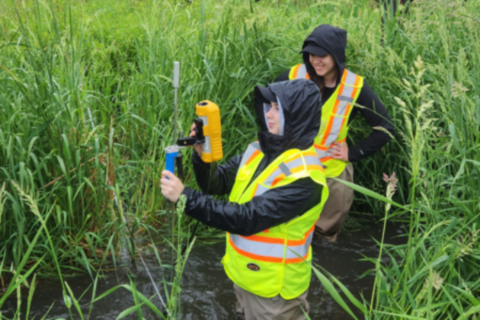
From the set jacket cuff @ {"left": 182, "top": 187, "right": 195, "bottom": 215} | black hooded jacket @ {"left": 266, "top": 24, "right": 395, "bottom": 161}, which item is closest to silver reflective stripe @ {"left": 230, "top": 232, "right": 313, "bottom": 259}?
jacket cuff @ {"left": 182, "top": 187, "right": 195, "bottom": 215}

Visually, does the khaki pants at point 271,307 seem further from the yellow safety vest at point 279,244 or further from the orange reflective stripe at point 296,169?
the orange reflective stripe at point 296,169

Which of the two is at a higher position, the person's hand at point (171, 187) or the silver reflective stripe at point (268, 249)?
the person's hand at point (171, 187)

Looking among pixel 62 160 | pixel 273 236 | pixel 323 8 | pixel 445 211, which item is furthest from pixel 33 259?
pixel 323 8

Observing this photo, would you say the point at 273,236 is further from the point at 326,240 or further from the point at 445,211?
the point at 326,240

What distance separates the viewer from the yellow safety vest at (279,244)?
7.55 ft

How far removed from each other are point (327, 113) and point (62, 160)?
1869 millimetres

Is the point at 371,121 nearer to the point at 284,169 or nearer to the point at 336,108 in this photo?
the point at 336,108

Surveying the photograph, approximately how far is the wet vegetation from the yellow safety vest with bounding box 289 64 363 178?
13.7 inches

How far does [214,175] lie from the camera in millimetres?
2613

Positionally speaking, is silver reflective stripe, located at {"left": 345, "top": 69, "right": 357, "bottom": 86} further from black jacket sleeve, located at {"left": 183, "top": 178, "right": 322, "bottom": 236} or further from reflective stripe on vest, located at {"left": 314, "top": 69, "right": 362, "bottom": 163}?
black jacket sleeve, located at {"left": 183, "top": 178, "right": 322, "bottom": 236}

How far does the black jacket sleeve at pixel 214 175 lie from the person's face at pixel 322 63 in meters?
1.10

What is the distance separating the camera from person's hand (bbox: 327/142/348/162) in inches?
147

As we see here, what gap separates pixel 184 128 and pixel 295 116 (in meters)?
1.59

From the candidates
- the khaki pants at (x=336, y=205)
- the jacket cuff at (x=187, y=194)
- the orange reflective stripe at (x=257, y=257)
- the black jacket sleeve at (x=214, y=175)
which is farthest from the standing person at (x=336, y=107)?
the jacket cuff at (x=187, y=194)
